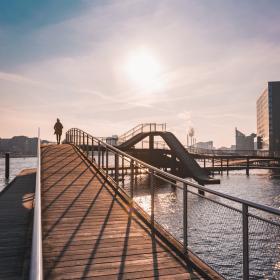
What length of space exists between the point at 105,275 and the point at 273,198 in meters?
27.5

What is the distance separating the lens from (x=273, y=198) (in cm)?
2900

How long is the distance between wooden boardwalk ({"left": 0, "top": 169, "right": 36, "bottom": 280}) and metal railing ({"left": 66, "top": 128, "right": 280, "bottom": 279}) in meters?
2.54

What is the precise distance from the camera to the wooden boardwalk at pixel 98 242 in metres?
4.58

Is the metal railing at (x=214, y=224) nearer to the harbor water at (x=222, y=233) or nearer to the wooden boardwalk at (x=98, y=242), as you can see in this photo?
the harbor water at (x=222, y=233)

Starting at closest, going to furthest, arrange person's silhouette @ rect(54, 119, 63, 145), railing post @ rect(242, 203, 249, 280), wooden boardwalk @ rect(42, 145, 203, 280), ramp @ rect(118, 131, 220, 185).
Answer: railing post @ rect(242, 203, 249, 280), wooden boardwalk @ rect(42, 145, 203, 280), person's silhouette @ rect(54, 119, 63, 145), ramp @ rect(118, 131, 220, 185)

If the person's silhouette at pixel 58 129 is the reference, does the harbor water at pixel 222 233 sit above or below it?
below

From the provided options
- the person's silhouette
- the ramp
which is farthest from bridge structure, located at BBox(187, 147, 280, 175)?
the person's silhouette

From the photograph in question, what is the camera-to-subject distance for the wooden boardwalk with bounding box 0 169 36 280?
5129 mm

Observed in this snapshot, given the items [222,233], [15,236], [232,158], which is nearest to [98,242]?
[15,236]

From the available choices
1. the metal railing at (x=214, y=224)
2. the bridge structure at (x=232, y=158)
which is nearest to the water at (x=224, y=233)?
the metal railing at (x=214, y=224)

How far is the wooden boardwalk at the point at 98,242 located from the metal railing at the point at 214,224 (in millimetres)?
554

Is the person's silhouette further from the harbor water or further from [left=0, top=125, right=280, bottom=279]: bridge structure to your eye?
[left=0, top=125, right=280, bottom=279]: bridge structure

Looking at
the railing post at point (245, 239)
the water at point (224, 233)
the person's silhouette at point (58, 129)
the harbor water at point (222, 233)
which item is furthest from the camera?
the person's silhouette at point (58, 129)

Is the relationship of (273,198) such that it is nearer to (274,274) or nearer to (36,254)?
(274,274)
